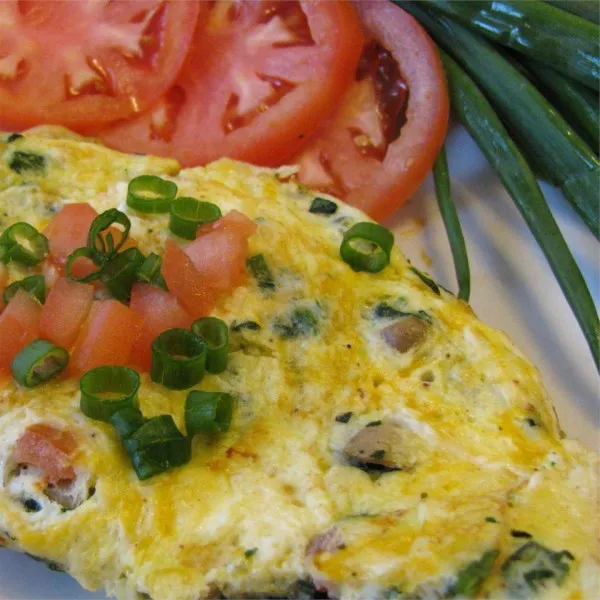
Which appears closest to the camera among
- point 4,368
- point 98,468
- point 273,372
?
point 98,468

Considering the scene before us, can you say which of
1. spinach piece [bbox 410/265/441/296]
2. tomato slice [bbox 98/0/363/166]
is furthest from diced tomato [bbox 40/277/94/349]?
tomato slice [bbox 98/0/363/166]

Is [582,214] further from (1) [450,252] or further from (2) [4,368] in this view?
(2) [4,368]

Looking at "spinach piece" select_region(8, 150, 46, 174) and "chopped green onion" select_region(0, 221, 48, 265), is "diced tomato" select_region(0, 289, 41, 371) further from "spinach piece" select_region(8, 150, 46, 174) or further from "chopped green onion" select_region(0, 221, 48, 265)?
"spinach piece" select_region(8, 150, 46, 174)

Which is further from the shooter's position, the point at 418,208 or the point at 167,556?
the point at 418,208

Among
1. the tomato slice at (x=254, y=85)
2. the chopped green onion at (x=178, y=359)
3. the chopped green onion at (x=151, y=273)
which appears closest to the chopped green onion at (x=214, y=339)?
the chopped green onion at (x=178, y=359)

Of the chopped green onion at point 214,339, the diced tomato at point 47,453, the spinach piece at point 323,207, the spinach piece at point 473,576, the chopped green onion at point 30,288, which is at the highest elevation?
the spinach piece at point 473,576

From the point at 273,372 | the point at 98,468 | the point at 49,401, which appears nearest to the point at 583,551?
the point at 273,372

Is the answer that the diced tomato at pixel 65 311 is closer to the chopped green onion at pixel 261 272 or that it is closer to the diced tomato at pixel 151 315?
the diced tomato at pixel 151 315
